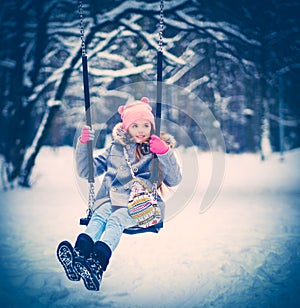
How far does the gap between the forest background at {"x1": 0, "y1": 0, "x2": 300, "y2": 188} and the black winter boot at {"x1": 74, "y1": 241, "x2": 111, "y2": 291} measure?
4.53 ft

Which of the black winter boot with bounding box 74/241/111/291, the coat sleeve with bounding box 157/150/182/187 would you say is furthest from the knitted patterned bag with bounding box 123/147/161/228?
the black winter boot with bounding box 74/241/111/291

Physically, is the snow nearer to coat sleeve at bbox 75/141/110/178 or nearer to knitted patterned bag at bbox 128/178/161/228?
knitted patterned bag at bbox 128/178/161/228

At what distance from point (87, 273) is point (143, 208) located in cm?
39

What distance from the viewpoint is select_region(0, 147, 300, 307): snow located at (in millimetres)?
1519

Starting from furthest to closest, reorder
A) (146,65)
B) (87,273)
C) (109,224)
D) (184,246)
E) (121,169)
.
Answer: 1. (146,65)
2. (184,246)
3. (121,169)
4. (109,224)
5. (87,273)

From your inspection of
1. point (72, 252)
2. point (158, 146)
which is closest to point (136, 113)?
point (158, 146)

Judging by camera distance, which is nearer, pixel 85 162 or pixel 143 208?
pixel 143 208

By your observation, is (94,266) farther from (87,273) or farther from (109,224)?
(109,224)

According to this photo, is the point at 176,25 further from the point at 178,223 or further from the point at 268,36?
the point at 178,223

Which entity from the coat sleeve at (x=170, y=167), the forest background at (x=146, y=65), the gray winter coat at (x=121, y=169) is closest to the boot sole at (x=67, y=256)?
the gray winter coat at (x=121, y=169)

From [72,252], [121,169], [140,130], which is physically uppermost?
[140,130]

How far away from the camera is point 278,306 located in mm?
1433

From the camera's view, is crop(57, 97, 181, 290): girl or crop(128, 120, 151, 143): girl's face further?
crop(128, 120, 151, 143): girl's face

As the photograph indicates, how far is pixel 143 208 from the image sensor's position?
4.79 ft
